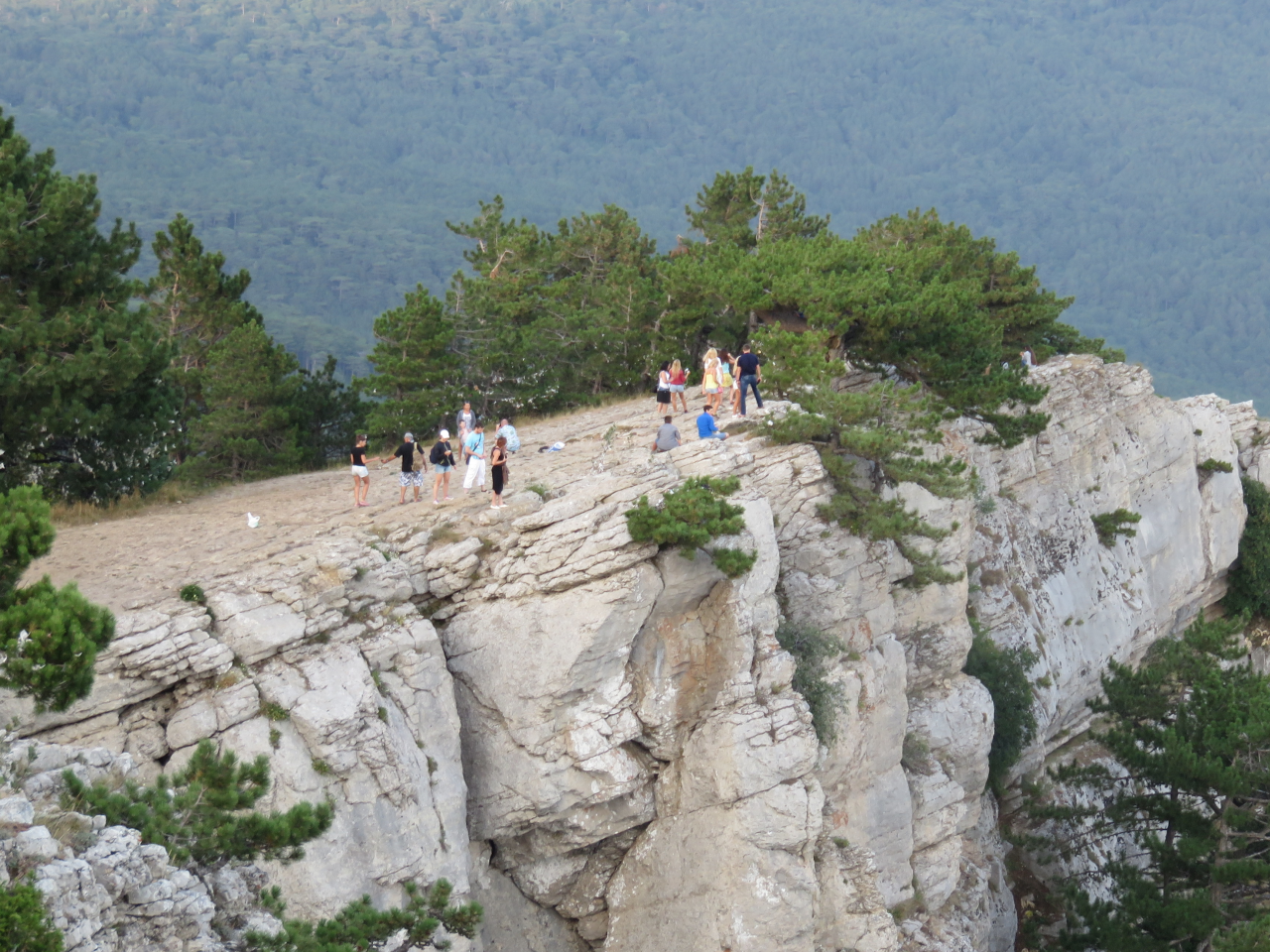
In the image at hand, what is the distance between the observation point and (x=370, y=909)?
16.0m

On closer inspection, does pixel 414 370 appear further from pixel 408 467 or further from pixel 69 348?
pixel 69 348

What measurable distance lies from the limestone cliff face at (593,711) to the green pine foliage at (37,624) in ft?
19.2

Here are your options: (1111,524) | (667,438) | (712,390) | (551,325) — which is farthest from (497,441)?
(1111,524)

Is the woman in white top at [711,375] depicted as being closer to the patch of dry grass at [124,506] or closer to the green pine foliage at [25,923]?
the patch of dry grass at [124,506]

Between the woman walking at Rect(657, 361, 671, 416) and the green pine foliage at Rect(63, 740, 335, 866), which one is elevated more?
the woman walking at Rect(657, 361, 671, 416)

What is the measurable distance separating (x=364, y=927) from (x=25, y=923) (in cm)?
509

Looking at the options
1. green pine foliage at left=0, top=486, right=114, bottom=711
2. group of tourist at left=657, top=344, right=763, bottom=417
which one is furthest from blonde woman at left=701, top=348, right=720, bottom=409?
green pine foliage at left=0, top=486, right=114, bottom=711

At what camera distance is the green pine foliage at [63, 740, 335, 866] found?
14.5m

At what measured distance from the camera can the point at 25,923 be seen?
11.2 metres

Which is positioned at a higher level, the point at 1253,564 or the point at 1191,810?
the point at 1253,564

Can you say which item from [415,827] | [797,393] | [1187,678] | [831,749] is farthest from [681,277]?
[415,827]

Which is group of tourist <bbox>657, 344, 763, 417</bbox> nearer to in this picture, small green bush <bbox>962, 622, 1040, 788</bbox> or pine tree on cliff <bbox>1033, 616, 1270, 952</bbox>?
small green bush <bbox>962, 622, 1040, 788</bbox>

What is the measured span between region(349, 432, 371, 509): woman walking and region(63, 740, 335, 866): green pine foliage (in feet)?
39.9

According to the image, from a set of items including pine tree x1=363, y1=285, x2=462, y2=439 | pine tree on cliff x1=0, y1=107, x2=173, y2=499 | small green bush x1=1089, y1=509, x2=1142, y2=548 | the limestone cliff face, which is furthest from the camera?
small green bush x1=1089, y1=509, x2=1142, y2=548
